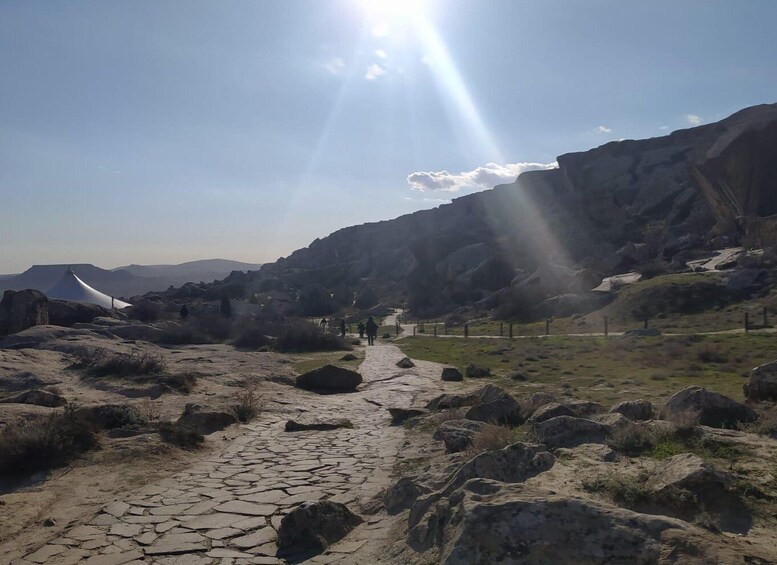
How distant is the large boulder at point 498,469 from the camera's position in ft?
16.6

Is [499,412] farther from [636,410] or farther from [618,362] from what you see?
[618,362]

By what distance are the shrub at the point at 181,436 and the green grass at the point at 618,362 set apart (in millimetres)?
7870

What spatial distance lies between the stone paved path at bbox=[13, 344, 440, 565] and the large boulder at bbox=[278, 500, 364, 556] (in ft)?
0.40

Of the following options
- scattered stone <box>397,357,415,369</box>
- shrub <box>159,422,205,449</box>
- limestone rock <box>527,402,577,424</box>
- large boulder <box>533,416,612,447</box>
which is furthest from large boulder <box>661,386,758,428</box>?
scattered stone <box>397,357,415,369</box>

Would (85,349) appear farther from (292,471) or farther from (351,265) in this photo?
(351,265)

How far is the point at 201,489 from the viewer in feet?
24.2

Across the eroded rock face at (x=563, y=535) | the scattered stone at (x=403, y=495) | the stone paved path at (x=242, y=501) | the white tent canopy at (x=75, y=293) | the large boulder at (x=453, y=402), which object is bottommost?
the stone paved path at (x=242, y=501)

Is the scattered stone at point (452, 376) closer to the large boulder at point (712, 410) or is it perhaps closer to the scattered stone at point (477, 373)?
the scattered stone at point (477, 373)

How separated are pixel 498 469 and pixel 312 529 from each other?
1660 mm

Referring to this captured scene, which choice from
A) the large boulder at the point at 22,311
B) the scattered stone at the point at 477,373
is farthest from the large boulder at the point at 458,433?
the large boulder at the point at 22,311

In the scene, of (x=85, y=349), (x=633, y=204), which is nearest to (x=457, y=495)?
(x=85, y=349)

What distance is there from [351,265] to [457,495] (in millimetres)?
106722

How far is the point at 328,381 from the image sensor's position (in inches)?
664

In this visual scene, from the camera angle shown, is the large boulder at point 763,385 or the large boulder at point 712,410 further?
the large boulder at point 763,385
